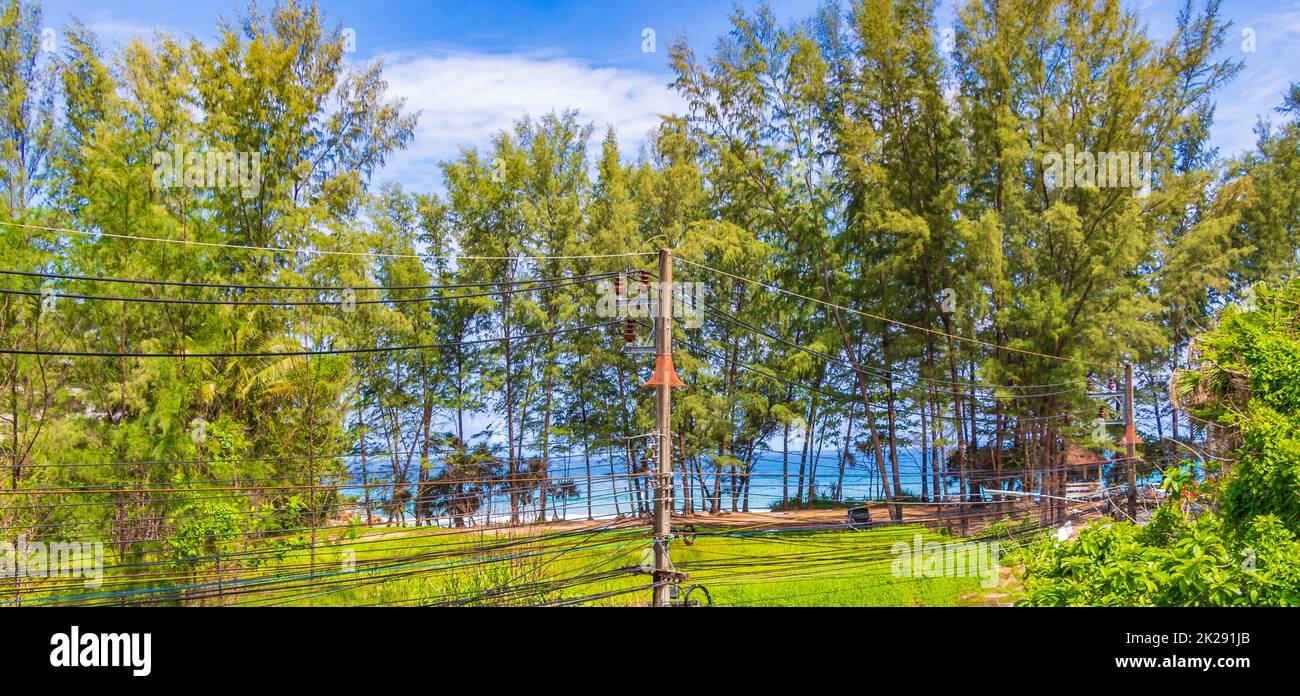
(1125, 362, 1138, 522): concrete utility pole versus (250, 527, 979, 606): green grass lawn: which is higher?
(1125, 362, 1138, 522): concrete utility pole

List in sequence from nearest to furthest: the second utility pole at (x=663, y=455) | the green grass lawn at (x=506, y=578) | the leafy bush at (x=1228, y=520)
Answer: the leafy bush at (x=1228, y=520) < the second utility pole at (x=663, y=455) < the green grass lawn at (x=506, y=578)

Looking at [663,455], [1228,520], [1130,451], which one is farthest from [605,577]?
[1130,451]

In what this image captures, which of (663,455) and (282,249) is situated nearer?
(663,455)

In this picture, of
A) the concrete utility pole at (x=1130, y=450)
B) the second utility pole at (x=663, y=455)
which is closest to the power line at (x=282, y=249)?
the second utility pole at (x=663, y=455)

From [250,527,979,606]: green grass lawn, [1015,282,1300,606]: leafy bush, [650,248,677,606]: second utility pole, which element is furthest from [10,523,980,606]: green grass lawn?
[1015,282,1300,606]: leafy bush

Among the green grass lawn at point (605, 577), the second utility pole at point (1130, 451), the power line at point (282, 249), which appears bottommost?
the green grass lawn at point (605, 577)

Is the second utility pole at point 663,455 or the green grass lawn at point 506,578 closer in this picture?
the second utility pole at point 663,455

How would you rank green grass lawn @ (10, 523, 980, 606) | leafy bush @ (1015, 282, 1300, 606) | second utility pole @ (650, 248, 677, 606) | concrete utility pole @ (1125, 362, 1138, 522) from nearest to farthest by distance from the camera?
leafy bush @ (1015, 282, 1300, 606) → second utility pole @ (650, 248, 677, 606) → green grass lawn @ (10, 523, 980, 606) → concrete utility pole @ (1125, 362, 1138, 522)

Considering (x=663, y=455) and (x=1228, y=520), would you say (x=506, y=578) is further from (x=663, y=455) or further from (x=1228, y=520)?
(x=1228, y=520)

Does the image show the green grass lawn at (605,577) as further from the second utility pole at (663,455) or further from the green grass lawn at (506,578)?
the second utility pole at (663,455)

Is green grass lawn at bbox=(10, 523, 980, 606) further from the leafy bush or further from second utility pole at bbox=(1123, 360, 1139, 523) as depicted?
the leafy bush

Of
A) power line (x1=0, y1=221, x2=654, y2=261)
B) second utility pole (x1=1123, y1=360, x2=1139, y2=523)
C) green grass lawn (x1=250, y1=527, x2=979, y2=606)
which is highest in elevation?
power line (x1=0, y1=221, x2=654, y2=261)
